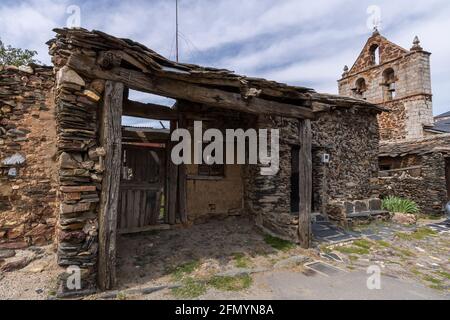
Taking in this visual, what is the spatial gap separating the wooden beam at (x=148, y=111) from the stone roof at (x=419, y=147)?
A: 1051cm

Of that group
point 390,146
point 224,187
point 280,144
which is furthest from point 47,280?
point 390,146

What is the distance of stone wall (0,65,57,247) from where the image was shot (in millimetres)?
4816

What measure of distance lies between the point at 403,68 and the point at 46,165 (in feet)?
58.8

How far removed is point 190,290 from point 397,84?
56.0ft

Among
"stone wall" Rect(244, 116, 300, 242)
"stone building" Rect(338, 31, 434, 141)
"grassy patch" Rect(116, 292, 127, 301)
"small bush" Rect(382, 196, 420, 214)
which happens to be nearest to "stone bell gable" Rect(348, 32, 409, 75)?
"stone building" Rect(338, 31, 434, 141)

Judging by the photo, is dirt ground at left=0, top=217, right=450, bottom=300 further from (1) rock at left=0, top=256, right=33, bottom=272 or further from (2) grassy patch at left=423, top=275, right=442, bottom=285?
(1) rock at left=0, top=256, right=33, bottom=272

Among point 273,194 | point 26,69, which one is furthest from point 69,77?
point 273,194

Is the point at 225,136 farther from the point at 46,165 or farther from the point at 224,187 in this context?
the point at 46,165

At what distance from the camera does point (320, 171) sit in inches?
354

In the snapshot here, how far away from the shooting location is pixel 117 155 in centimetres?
384

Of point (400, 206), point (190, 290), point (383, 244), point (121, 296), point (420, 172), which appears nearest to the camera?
point (121, 296)

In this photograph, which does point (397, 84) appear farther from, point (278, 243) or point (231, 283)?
point (231, 283)

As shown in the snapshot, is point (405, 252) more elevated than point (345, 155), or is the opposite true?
point (345, 155)

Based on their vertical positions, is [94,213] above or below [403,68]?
below
